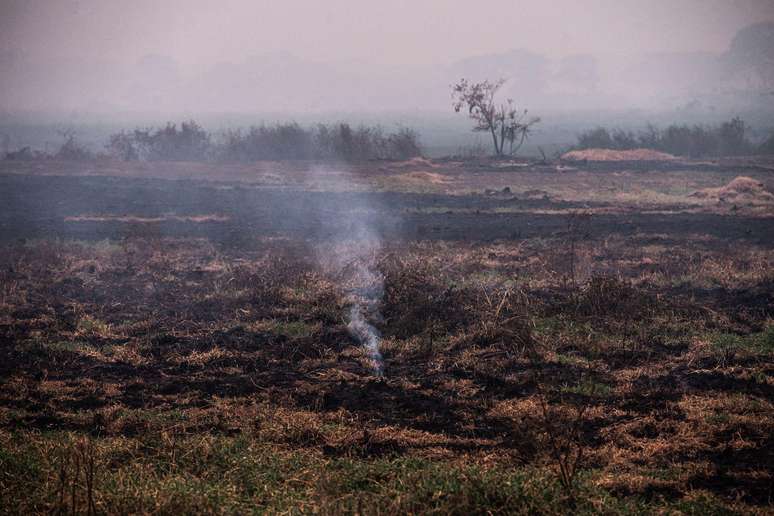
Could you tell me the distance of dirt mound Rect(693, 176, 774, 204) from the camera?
22.0 m

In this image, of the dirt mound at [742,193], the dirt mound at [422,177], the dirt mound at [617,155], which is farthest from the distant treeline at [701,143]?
the dirt mound at [742,193]

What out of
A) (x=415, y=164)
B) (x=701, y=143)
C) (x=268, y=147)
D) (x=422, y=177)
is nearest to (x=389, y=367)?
(x=422, y=177)

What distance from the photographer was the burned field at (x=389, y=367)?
17.5 ft

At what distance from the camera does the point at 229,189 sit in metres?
25.6

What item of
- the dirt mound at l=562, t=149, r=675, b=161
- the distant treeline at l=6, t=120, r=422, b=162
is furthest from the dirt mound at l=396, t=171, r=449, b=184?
the dirt mound at l=562, t=149, r=675, b=161

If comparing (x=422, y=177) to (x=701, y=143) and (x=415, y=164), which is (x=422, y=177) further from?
(x=701, y=143)

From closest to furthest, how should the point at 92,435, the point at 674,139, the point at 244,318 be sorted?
the point at 92,435, the point at 244,318, the point at 674,139

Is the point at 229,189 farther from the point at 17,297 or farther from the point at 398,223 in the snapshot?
the point at 17,297

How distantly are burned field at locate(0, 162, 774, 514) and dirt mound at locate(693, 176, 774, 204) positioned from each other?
460cm

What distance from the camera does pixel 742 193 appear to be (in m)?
22.5

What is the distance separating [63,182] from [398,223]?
48.4ft

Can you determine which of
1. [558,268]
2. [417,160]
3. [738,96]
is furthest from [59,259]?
[738,96]

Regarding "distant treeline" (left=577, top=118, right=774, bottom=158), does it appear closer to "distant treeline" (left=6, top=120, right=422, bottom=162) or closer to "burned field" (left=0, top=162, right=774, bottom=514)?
"distant treeline" (left=6, top=120, right=422, bottom=162)

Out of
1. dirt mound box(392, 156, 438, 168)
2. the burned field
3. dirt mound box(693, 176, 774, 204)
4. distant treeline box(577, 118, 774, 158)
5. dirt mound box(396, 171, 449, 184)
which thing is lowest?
the burned field
